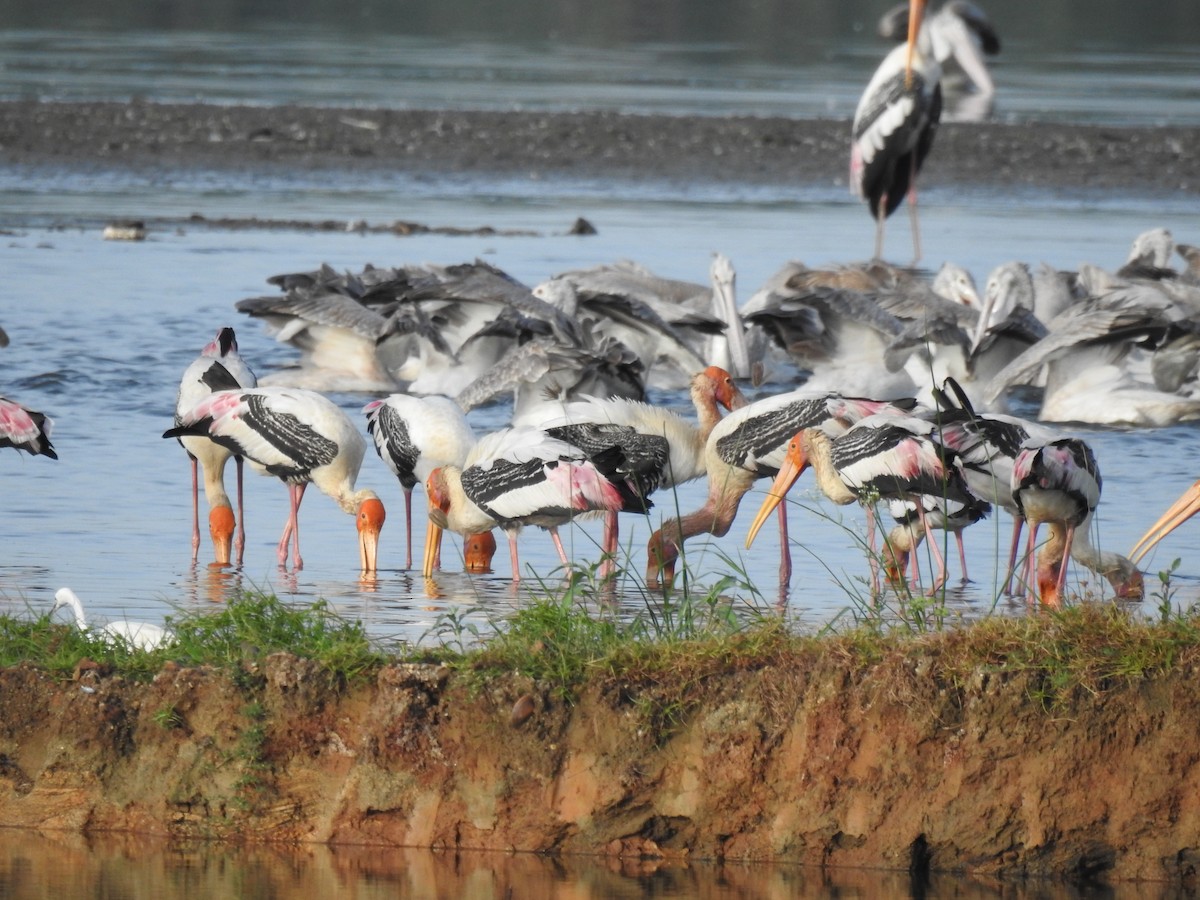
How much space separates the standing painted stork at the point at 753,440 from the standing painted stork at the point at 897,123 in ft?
34.0

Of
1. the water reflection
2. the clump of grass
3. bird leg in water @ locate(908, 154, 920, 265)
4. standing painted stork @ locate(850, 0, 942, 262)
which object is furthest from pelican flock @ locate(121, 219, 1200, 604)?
standing painted stork @ locate(850, 0, 942, 262)

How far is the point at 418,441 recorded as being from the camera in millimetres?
8203

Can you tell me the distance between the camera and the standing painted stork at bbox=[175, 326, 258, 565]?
7.89 m

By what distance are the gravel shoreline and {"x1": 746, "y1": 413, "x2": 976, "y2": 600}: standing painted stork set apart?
1576 centimetres

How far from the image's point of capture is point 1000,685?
203 inches

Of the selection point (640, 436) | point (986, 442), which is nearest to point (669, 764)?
point (986, 442)

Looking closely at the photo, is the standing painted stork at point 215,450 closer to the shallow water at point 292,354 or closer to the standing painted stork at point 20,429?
the shallow water at point 292,354

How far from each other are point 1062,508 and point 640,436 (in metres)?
1.60

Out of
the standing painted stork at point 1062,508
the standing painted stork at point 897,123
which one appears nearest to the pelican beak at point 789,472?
the standing painted stork at point 1062,508

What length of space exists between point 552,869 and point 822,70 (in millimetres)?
33573

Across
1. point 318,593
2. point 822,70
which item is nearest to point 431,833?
point 318,593

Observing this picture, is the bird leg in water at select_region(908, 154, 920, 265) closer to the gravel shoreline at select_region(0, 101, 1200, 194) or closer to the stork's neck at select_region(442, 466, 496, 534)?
the gravel shoreline at select_region(0, 101, 1200, 194)

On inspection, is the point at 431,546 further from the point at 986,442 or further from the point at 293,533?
the point at 986,442

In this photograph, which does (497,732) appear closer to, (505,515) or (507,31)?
(505,515)
